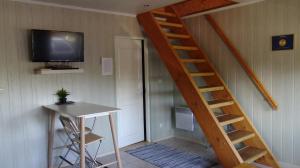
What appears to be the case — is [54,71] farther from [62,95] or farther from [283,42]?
[283,42]

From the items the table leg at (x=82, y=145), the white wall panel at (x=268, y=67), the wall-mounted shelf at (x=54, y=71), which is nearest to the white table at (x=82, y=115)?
the table leg at (x=82, y=145)

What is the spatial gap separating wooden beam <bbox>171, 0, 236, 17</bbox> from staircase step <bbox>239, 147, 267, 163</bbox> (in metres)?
2.15

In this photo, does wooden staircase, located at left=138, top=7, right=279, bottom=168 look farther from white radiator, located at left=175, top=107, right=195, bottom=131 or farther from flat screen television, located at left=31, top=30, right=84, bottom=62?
flat screen television, located at left=31, top=30, right=84, bottom=62

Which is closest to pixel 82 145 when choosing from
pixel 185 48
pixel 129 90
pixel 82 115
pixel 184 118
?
pixel 82 115

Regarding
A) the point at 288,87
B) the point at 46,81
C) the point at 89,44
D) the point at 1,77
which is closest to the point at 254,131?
the point at 288,87

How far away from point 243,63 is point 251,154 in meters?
1.27

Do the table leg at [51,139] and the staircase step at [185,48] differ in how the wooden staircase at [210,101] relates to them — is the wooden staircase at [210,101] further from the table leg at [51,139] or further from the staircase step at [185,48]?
the table leg at [51,139]

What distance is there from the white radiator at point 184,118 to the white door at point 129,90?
68 cm

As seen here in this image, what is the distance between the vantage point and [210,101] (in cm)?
376

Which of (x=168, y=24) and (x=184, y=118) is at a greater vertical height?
(x=168, y=24)

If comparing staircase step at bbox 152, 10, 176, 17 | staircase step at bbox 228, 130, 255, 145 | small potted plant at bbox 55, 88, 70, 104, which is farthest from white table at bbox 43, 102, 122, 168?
staircase step at bbox 152, 10, 176, 17

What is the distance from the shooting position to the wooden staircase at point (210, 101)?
316 cm

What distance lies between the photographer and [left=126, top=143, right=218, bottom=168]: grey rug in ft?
11.7

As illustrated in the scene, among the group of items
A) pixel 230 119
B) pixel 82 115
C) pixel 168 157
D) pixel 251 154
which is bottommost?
pixel 168 157
